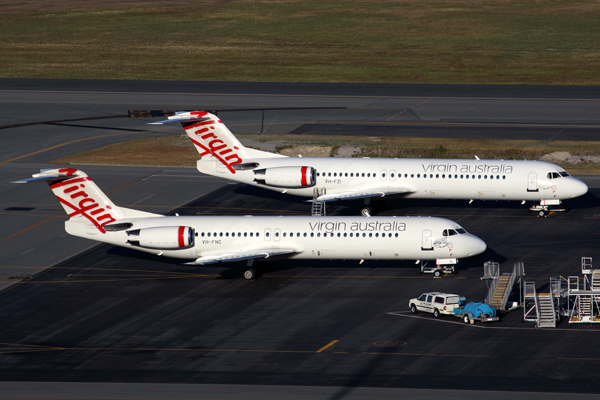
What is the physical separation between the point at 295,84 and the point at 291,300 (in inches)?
2750

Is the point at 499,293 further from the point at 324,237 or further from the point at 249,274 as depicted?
the point at 249,274

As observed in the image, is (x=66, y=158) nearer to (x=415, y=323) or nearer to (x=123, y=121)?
(x=123, y=121)

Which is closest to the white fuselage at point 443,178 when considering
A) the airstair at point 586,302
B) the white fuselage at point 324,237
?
the white fuselage at point 324,237

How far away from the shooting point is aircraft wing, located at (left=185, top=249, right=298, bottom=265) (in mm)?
51094

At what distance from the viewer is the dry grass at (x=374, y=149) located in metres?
81.0

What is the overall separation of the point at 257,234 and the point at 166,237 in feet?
18.3

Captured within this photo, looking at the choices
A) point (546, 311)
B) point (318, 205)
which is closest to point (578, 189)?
point (318, 205)

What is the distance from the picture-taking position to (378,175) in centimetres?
6556

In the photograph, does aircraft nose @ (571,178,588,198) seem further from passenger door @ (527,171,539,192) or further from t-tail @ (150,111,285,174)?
t-tail @ (150,111,285,174)

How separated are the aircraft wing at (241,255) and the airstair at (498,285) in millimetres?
11798

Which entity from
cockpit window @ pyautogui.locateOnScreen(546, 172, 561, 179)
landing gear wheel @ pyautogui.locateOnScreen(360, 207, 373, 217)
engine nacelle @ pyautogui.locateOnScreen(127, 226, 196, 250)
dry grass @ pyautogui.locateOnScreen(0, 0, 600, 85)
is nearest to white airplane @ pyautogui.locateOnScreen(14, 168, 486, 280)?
engine nacelle @ pyautogui.locateOnScreen(127, 226, 196, 250)

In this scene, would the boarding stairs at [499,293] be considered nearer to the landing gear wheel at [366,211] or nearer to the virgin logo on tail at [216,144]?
the landing gear wheel at [366,211]

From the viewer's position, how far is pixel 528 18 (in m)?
152

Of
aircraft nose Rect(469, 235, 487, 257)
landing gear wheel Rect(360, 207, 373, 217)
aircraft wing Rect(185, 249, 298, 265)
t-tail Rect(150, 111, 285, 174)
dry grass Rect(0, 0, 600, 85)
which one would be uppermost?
dry grass Rect(0, 0, 600, 85)
